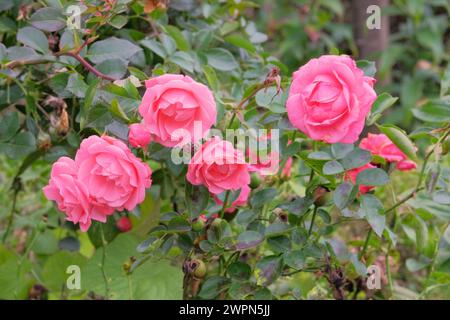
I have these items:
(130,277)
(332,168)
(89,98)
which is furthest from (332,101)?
(130,277)

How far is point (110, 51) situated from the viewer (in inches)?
44.3

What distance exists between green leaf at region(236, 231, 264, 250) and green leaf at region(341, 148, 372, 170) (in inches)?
6.5

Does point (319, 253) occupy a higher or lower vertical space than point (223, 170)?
lower

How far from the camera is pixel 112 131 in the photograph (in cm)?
101

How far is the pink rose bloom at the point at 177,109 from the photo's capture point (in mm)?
931

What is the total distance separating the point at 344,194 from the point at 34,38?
0.51 meters

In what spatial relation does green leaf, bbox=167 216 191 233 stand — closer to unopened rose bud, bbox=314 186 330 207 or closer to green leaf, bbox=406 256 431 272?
unopened rose bud, bbox=314 186 330 207

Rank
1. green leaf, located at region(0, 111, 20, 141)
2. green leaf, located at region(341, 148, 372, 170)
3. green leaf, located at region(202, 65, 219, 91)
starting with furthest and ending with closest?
green leaf, located at region(0, 111, 20, 141) → green leaf, located at region(202, 65, 219, 91) → green leaf, located at region(341, 148, 372, 170)

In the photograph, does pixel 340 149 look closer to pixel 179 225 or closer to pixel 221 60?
pixel 179 225

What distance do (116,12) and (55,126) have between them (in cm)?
24

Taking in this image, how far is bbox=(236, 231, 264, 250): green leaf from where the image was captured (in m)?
1.07

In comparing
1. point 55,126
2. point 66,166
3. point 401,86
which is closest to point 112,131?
point 66,166

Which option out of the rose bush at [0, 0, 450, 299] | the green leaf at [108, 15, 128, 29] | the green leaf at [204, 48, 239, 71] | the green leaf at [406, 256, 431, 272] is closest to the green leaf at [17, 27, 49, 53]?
the rose bush at [0, 0, 450, 299]
